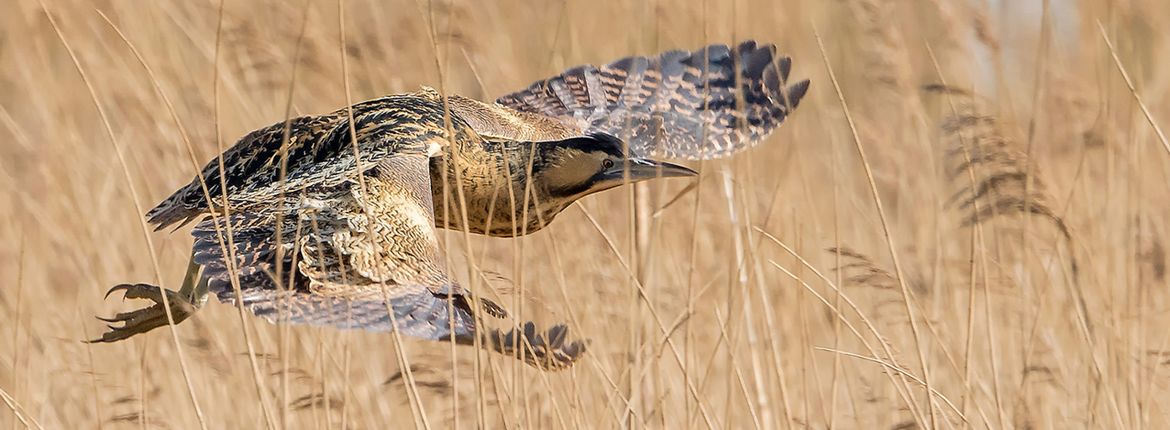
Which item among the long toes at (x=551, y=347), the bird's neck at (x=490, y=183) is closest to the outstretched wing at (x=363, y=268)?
the long toes at (x=551, y=347)

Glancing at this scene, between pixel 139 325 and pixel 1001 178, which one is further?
pixel 139 325

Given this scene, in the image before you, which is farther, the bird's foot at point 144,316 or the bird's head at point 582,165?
the bird's head at point 582,165

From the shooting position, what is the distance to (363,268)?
10.4 feet

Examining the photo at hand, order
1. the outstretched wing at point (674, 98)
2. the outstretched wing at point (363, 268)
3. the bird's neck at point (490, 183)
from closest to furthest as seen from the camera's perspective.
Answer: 1. the outstretched wing at point (363, 268)
2. the bird's neck at point (490, 183)
3. the outstretched wing at point (674, 98)

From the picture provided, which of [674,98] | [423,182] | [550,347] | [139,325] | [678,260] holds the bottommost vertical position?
[550,347]

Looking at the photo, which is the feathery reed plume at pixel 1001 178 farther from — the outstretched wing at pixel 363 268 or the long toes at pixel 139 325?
the long toes at pixel 139 325

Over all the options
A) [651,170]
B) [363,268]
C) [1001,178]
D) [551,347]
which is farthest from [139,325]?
[1001,178]

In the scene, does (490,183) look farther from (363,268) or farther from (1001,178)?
(1001,178)

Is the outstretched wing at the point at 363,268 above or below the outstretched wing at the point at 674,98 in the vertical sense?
below

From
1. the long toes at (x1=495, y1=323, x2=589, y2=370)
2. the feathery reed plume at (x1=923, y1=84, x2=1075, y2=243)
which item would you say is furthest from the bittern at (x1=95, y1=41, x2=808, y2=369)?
the feathery reed plume at (x1=923, y1=84, x2=1075, y2=243)

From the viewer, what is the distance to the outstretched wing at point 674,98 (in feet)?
16.1

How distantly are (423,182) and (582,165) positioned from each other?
67 cm

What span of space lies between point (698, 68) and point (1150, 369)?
2.23m

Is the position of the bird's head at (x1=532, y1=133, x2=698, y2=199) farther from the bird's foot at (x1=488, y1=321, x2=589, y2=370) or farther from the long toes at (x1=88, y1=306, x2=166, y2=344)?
the bird's foot at (x1=488, y1=321, x2=589, y2=370)
